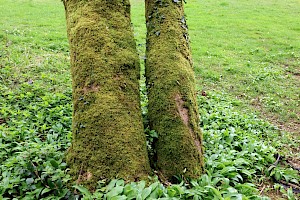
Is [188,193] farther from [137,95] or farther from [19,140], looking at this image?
[19,140]

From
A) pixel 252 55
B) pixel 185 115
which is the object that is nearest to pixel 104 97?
pixel 185 115

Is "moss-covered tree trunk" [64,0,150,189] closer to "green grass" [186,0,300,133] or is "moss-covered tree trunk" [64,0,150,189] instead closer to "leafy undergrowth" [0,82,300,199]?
"leafy undergrowth" [0,82,300,199]

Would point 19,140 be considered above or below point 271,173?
above

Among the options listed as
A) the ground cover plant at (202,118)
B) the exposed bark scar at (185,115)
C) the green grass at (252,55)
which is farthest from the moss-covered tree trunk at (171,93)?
the green grass at (252,55)

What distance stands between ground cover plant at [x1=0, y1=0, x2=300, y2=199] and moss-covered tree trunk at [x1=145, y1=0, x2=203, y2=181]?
0.16m

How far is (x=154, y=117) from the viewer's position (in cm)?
348

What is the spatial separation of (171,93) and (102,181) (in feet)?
4.01

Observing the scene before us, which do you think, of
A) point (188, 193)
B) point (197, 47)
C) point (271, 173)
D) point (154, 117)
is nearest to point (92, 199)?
point (188, 193)

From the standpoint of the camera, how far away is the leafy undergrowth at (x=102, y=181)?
9.21 feet

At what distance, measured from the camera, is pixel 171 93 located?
3439 millimetres

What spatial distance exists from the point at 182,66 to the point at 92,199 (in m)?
1.79

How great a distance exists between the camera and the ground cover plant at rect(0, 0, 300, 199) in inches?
114

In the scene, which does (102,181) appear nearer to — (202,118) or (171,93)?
Result: (171,93)

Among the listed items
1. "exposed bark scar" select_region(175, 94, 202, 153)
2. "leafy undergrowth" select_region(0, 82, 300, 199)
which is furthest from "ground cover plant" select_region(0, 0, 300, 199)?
"exposed bark scar" select_region(175, 94, 202, 153)
